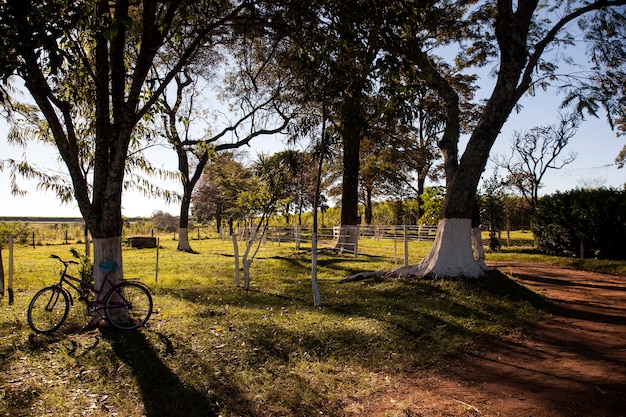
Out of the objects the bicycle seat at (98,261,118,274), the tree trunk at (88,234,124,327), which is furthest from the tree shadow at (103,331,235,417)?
the bicycle seat at (98,261,118,274)

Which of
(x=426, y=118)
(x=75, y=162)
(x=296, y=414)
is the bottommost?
(x=296, y=414)

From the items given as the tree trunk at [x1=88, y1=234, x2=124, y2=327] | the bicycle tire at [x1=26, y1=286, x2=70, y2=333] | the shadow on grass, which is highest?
the tree trunk at [x1=88, y1=234, x2=124, y2=327]

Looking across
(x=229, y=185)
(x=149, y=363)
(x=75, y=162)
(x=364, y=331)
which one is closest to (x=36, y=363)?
(x=149, y=363)

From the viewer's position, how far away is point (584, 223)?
14.1 meters

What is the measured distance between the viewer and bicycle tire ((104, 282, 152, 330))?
6.26 m

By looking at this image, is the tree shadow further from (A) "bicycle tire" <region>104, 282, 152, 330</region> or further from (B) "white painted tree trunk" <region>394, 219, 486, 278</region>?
(B) "white painted tree trunk" <region>394, 219, 486, 278</region>

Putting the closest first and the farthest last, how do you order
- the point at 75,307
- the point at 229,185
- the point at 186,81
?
the point at 75,307
the point at 186,81
the point at 229,185

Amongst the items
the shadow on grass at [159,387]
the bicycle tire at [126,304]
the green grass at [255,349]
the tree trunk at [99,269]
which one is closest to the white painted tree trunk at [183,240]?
the green grass at [255,349]

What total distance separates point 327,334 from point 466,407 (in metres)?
2.37

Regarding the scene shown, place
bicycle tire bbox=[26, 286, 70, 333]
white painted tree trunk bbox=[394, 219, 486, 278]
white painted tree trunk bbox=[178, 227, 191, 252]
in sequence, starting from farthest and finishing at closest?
1. white painted tree trunk bbox=[178, 227, 191, 252]
2. white painted tree trunk bbox=[394, 219, 486, 278]
3. bicycle tire bbox=[26, 286, 70, 333]

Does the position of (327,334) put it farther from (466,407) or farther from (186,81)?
(186,81)

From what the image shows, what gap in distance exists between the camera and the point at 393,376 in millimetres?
4711

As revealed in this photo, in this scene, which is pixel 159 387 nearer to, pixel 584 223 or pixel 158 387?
pixel 158 387

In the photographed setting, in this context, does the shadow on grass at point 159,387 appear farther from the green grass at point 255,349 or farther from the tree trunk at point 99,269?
the tree trunk at point 99,269
